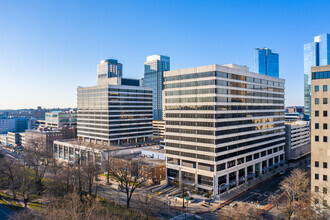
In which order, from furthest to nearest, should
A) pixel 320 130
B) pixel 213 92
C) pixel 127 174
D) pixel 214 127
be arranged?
pixel 127 174, pixel 213 92, pixel 214 127, pixel 320 130

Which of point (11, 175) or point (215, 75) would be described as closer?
point (215, 75)

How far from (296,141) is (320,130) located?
234 ft

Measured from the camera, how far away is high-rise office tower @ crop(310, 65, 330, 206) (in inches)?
2598

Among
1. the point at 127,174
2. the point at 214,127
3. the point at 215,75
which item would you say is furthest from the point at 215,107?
the point at 127,174

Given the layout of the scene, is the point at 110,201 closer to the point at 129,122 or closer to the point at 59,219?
the point at 59,219

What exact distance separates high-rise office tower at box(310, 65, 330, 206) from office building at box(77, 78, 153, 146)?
9911 cm

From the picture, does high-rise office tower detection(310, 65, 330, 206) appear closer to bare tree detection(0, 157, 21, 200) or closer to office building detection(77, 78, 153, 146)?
bare tree detection(0, 157, 21, 200)

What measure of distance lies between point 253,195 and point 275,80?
177ft

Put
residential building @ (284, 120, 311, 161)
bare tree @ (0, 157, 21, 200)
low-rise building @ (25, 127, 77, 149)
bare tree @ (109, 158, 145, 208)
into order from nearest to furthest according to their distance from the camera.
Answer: bare tree @ (109, 158, 145, 208) → bare tree @ (0, 157, 21, 200) → residential building @ (284, 120, 311, 161) → low-rise building @ (25, 127, 77, 149)

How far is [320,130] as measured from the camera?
66.8 metres

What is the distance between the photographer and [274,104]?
110 metres

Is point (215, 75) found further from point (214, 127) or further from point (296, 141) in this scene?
point (296, 141)

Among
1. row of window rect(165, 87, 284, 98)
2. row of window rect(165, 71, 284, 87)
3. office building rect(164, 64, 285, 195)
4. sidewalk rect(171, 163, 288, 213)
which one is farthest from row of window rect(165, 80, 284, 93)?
sidewalk rect(171, 163, 288, 213)

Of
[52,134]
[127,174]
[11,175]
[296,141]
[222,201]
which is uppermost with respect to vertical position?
[296,141]
